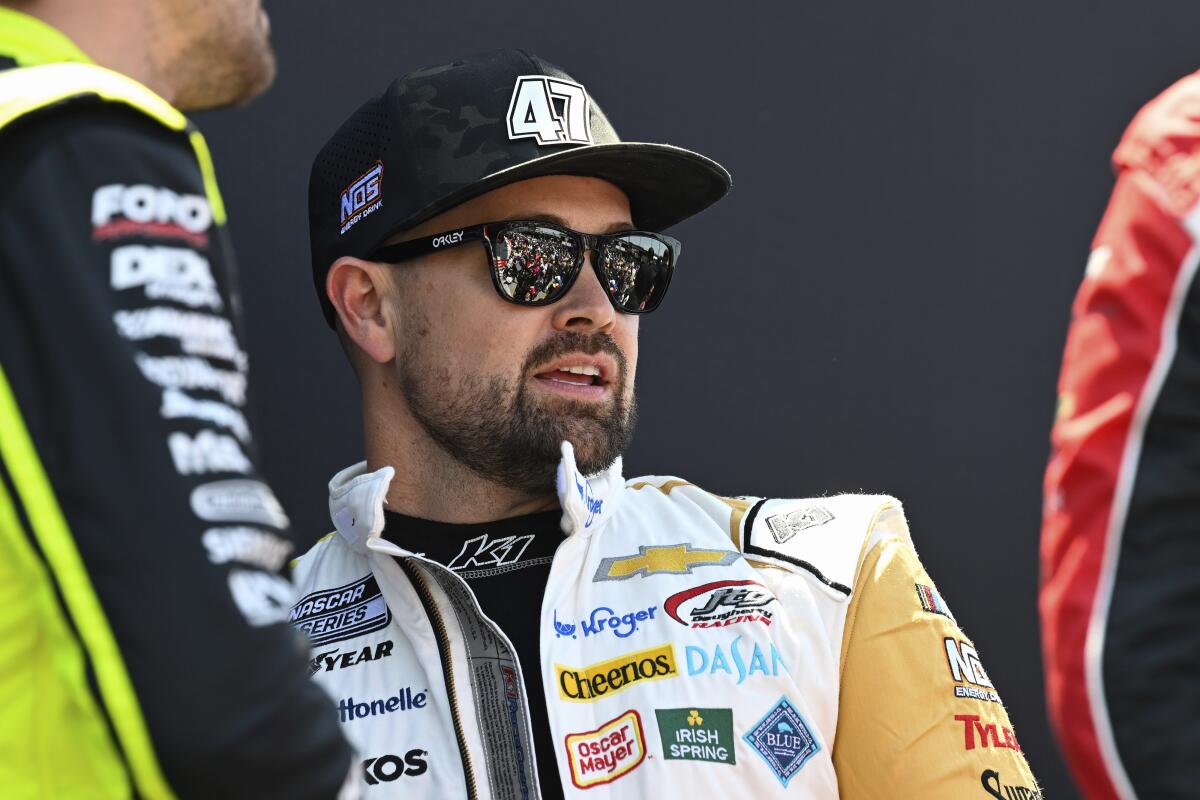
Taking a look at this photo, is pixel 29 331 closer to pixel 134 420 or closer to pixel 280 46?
pixel 134 420

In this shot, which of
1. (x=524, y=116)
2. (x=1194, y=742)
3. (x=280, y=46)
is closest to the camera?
(x=1194, y=742)

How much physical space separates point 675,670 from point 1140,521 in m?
1.04

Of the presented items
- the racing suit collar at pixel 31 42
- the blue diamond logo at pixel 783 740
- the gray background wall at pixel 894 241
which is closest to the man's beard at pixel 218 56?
the racing suit collar at pixel 31 42

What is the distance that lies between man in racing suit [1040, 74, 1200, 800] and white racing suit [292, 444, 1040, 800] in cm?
93

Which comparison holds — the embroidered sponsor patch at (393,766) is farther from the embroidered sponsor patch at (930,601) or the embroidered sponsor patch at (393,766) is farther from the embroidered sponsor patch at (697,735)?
the embroidered sponsor patch at (930,601)

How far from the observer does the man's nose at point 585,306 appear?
2.08m

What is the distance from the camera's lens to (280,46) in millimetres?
2498

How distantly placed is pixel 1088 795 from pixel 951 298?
70.9 inches

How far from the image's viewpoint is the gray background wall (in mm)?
2588

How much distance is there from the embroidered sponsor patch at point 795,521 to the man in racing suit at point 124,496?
Result: 3.86ft

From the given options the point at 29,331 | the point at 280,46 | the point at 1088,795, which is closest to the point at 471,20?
the point at 280,46

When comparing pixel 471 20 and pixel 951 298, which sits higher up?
pixel 471 20

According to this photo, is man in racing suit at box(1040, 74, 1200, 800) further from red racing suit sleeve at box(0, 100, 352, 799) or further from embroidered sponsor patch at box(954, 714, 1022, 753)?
embroidered sponsor patch at box(954, 714, 1022, 753)

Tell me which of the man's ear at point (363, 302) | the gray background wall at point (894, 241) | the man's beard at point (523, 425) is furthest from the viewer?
the gray background wall at point (894, 241)
